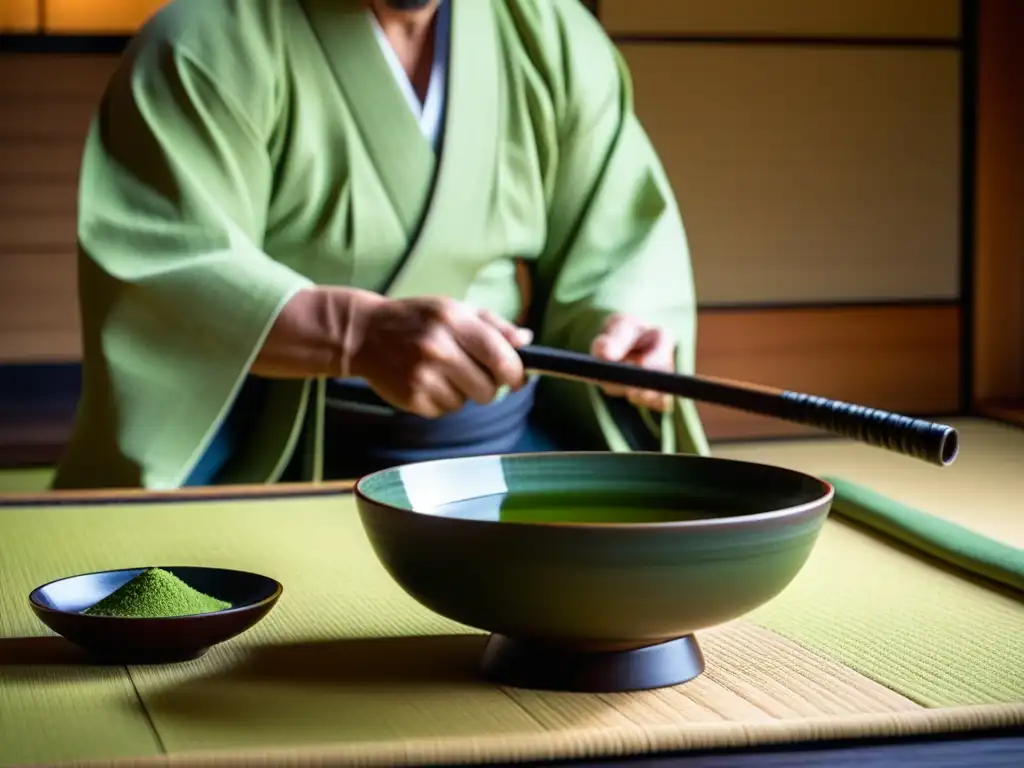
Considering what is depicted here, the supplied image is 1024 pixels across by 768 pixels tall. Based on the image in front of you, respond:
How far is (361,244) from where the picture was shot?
194 centimetres

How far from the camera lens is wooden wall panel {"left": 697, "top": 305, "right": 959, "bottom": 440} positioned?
3.74 meters

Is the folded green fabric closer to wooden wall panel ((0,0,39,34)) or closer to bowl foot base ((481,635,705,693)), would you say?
bowl foot base ((481,635,705,693))

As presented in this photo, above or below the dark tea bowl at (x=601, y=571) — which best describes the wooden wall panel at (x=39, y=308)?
below

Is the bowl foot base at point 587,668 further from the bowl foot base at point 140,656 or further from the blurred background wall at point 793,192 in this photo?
the blurred background wall at point 793,192

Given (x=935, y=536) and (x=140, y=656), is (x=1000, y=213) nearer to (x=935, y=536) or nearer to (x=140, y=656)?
(x=935, y=536)

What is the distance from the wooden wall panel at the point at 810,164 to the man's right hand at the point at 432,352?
2006 mm

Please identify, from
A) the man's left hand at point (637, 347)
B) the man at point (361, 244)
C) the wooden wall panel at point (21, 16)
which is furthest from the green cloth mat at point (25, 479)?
the wooden wall panel at point (21, 16)

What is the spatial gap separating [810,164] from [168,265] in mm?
2391

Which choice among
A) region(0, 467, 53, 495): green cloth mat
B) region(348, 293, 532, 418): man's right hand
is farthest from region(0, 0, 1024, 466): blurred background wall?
region(348, 293, 532, 418): man's right hand

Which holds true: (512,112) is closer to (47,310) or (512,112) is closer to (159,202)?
(159,202)

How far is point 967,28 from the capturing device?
3.79m

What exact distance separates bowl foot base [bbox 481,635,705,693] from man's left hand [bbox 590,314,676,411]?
93 cm


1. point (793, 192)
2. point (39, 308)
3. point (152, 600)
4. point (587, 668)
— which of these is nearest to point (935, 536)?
point (587, 668)

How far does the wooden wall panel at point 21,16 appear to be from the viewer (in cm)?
450
